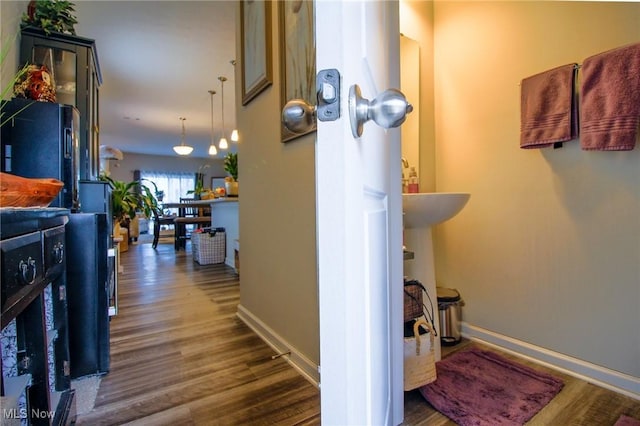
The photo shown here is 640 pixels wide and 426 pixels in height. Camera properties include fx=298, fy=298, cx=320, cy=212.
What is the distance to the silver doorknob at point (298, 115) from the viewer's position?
44 centimetres

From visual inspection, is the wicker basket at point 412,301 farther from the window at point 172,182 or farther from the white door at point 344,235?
the window at point 172,182

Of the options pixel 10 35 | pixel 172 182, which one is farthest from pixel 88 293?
pixel 172 182

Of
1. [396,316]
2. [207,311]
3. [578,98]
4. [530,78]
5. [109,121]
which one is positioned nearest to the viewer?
[396,316]

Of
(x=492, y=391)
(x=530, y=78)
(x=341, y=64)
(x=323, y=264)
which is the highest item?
(x=530, y=78)

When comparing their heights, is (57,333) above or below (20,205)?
below

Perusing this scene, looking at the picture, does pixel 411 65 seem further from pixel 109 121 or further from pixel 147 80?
pixel 109 121

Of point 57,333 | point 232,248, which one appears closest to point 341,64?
point 57,333

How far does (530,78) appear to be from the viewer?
60.2 inches

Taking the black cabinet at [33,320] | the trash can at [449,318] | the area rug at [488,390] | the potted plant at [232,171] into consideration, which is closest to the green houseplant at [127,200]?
the potted plant at [232,171]

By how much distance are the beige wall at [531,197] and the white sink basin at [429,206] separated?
0.45m

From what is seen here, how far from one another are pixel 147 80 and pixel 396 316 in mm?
4588

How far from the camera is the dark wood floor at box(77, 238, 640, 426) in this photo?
115 cm

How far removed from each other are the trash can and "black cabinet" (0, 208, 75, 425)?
1.74m

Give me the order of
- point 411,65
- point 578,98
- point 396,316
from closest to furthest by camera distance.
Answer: point 396,316, point 578,98, point 411,65
